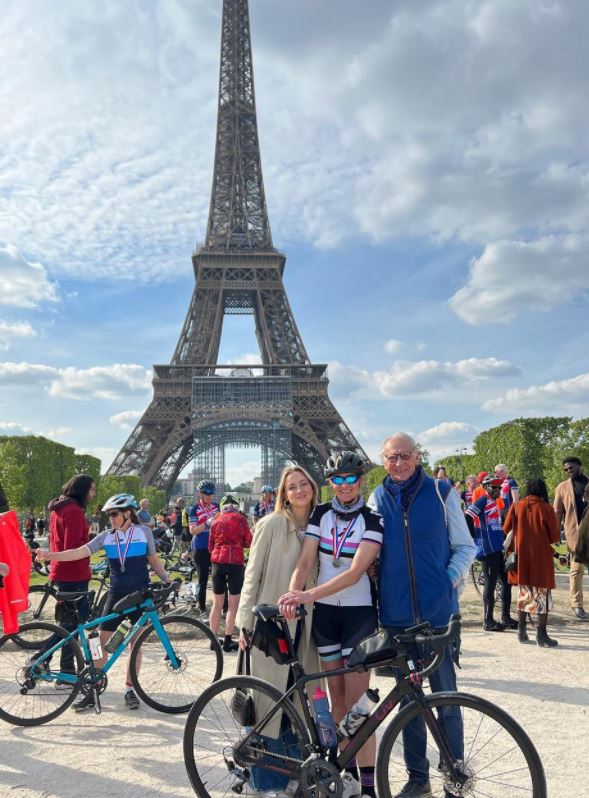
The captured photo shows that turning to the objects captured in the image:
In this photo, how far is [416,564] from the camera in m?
3.66

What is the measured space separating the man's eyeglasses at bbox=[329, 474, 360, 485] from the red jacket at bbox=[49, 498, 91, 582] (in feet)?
10.4

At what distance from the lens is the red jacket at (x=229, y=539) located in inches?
292

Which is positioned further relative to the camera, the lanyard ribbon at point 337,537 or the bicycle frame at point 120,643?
the bicycle frame at point 120,643

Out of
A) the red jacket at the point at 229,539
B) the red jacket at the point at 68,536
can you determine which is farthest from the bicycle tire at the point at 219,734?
the red jacket at the point at 229,539

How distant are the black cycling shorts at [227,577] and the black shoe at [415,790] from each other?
410 centimetres

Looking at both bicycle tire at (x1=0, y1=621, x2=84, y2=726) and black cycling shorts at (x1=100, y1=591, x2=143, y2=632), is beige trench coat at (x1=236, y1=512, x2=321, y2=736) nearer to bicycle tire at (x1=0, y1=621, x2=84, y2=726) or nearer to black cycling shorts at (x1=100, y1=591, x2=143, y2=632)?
black cycling shorts at (x1=100, y1=591, x2=143, y2=632)

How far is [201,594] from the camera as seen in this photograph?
9406mm

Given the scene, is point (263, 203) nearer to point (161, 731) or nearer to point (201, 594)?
point (201, 594)

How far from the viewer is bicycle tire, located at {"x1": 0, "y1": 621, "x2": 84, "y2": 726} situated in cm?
523

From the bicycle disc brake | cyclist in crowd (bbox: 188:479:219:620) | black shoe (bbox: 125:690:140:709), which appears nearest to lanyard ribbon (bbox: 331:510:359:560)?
the bicycle disc brake

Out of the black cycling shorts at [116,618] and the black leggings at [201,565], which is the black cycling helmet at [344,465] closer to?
the black cycling shorts at [116,618]

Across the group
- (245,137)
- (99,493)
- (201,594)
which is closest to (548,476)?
(99,493)

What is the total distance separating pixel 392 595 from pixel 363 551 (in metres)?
0.32

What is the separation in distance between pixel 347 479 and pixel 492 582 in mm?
5257
